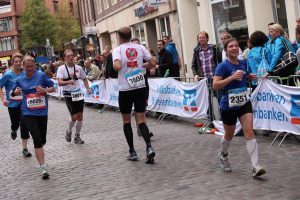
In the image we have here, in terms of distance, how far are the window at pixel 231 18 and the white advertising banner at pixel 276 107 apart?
9592mm

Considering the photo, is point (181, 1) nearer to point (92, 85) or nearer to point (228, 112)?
point (92, 85)

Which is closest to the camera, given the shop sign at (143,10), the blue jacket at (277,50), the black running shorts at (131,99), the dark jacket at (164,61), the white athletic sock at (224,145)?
the white athletic sock at (224,145)

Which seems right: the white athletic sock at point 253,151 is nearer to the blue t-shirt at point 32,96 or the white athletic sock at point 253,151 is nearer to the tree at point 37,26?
the blue t-shirt at point 32,96

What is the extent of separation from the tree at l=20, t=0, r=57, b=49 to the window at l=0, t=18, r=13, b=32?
18.5 m

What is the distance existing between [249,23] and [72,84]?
29.2 ft

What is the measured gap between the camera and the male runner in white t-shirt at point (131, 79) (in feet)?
26.2

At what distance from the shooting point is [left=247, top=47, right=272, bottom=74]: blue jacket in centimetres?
935

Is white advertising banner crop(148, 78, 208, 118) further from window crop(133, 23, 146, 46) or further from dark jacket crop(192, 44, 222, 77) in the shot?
window crop(133, 23, 146, 46)

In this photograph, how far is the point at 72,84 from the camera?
10.4 m

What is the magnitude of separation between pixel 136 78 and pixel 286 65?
261cm

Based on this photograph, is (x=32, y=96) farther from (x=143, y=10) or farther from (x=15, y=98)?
(x=143, y=10)

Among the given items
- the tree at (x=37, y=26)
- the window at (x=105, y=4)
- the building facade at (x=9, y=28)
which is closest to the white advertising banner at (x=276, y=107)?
the window at (x=105, y=4)

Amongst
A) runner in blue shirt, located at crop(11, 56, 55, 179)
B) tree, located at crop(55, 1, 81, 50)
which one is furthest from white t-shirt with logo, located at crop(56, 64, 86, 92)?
tree, located at crop(55, 1, 81, 50)

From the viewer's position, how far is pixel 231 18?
19406mm
